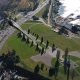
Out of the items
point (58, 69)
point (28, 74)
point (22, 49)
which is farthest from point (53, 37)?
point (28, 74)

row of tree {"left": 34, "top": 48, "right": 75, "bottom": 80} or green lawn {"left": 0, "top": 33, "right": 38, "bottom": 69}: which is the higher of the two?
green lawn {"left": 0, "top": 33, "right": 38, "bottom": 69}

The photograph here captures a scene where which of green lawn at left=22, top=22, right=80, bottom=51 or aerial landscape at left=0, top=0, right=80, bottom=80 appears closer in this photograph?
aerial landscape at left=0, top=0, right=80, bottom=80

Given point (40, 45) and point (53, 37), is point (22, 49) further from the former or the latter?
point (53, 37)

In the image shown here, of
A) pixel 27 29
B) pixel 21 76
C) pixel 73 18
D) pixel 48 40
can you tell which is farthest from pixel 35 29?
pixel 21 76

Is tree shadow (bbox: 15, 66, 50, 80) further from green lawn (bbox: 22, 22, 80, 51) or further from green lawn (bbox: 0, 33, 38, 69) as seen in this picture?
green lawn (bbox: 22, 22, 80, 51)

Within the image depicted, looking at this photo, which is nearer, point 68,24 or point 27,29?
point 27,29

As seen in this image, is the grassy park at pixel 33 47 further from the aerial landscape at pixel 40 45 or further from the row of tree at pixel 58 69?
the row of tree at pixel 58 69

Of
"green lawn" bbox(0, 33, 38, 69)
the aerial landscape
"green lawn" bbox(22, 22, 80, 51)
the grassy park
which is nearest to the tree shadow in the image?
the aerial landscape

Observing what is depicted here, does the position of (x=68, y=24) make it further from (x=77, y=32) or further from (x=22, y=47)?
(x=22, y=47)
